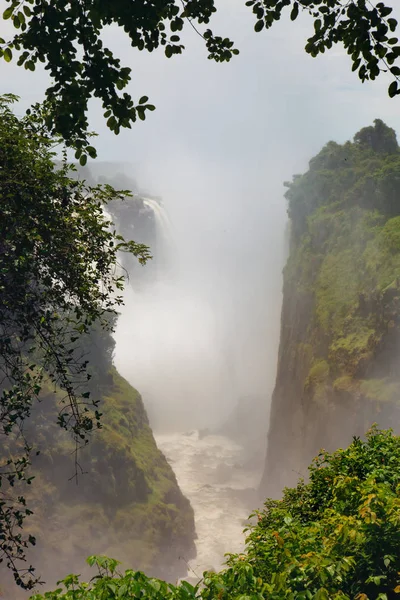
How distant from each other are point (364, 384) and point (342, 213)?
52.2 ft

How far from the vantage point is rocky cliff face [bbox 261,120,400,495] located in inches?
1040

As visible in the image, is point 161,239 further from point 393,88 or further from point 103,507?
point 393,88

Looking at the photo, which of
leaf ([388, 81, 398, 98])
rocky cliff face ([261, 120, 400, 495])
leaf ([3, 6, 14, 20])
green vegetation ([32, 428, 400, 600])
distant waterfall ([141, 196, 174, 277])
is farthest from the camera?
distant waterfall ([141, 196, 174, 277])

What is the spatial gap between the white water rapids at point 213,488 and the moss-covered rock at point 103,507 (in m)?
1.72

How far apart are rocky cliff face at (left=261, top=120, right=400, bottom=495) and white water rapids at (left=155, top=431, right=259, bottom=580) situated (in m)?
4.14

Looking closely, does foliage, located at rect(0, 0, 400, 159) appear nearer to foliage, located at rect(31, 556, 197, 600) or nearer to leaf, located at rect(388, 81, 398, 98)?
leaf, located at rect(388, 81, 398, 98)

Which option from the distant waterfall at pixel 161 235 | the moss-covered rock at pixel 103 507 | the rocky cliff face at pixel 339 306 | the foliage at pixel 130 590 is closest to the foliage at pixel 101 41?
the foliage at pixel 130 590

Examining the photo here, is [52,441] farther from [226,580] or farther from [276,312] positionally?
[276,312]

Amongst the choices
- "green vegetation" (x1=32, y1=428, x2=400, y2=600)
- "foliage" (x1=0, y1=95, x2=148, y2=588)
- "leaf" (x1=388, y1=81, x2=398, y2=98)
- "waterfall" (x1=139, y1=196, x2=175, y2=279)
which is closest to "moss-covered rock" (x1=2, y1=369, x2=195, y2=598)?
"foliage" (x1=0, y1=95, x2=148, y2=588)

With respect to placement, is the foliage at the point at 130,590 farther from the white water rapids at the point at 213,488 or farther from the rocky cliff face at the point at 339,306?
the white water rapids at the point at 213,488

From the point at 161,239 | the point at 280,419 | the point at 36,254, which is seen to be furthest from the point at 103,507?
the point at 161,239

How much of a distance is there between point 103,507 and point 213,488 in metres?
16.2

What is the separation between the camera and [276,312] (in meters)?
88.6

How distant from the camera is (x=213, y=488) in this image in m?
47.8
